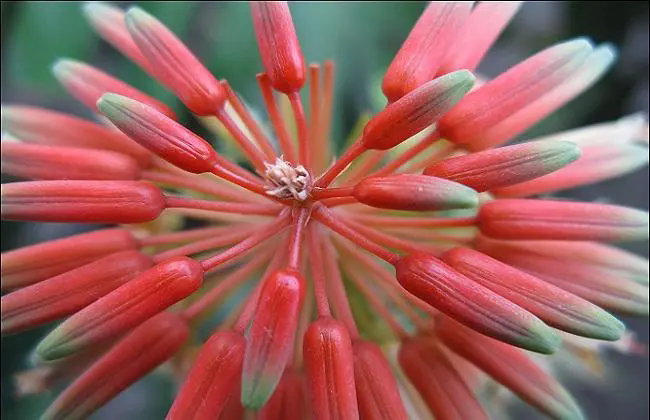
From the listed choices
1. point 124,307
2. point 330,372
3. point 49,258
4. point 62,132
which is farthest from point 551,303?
point 62,132

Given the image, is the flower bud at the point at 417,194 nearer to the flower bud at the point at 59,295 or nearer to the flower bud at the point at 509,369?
the flower bud at the point at 509,369

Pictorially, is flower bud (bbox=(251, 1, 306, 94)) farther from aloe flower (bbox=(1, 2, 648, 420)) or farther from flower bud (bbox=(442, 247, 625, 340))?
flower bud (bbox=(442, 247, 625, 340))

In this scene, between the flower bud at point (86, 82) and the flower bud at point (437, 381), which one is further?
the flower bud at point (86, 82)

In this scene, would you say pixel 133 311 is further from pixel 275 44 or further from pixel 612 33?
pixel 612 33

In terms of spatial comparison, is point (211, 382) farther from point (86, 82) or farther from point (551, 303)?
point (86, 82)

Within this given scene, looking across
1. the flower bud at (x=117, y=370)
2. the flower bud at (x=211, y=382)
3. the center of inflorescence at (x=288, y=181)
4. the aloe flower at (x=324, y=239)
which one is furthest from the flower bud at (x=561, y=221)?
the flower bud at (x=117, y=370)

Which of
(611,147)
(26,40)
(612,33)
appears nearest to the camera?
(611,147)

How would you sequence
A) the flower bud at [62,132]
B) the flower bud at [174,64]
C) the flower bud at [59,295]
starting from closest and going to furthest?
the flower bud at [59,295] → the flower bud at [174,64] → the flower bud at [62,132]

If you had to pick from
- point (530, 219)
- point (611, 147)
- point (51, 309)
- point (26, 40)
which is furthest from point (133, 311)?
point (26, 40)
